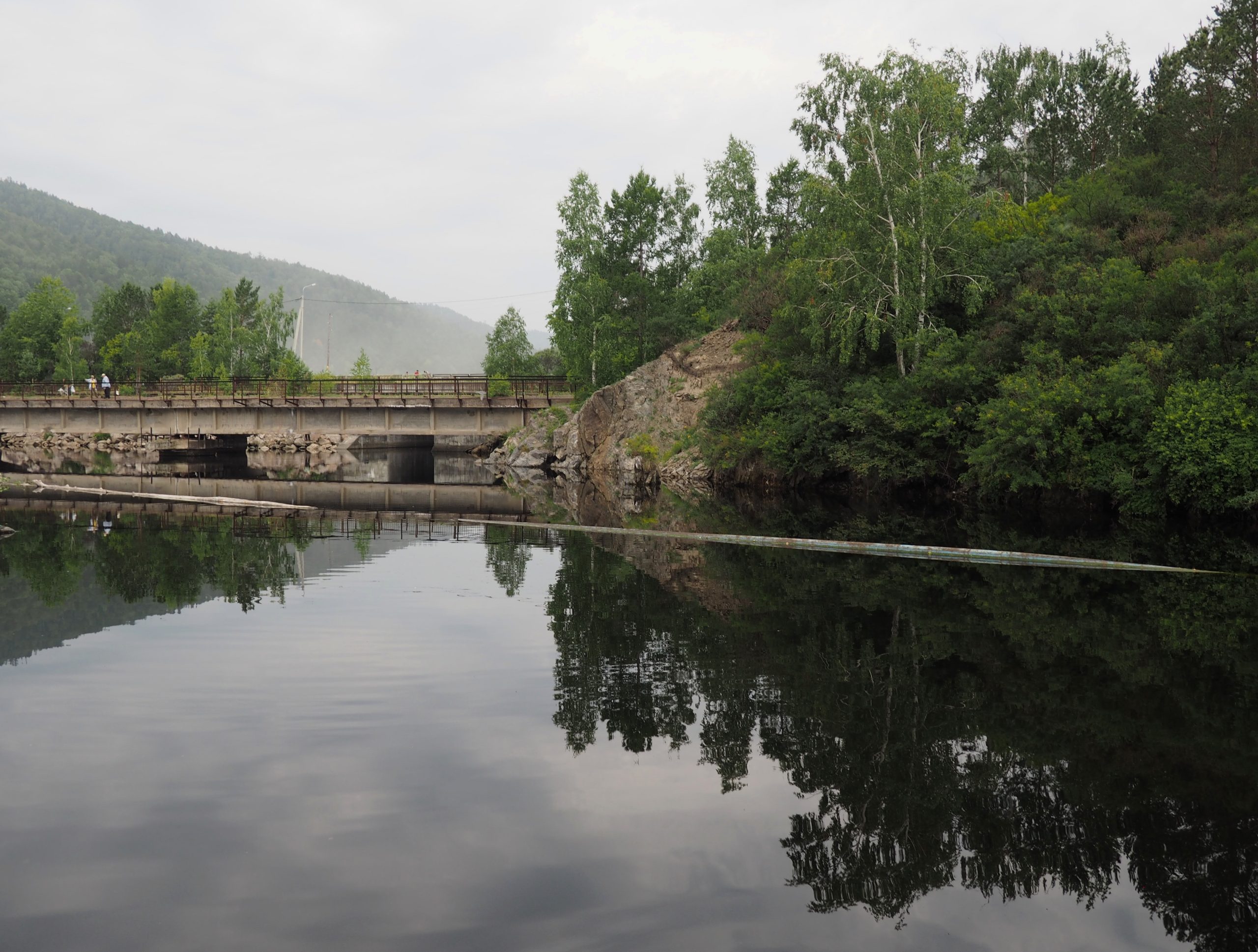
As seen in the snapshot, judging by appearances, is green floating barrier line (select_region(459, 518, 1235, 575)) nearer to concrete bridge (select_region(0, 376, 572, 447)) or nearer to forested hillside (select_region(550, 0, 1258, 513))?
forested hillside (select_region(550, 0, 1258, 513))

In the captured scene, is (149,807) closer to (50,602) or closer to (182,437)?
(50,602)

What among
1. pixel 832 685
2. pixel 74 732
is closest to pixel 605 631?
pixel 832 685

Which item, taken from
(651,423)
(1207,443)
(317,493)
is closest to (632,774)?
(1207,443)

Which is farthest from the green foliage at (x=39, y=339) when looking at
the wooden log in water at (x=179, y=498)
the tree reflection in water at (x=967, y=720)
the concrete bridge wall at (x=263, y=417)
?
the tree reflection in water at (x=967, y=720)

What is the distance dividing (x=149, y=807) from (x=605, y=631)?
674 cm

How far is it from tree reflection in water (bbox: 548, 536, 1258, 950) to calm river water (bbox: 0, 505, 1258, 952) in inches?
1.6

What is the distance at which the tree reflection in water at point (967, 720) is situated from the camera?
6.32m

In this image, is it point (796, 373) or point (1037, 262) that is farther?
point (796, 373)

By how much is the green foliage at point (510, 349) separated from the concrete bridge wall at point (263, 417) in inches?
1114

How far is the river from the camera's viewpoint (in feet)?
19.0

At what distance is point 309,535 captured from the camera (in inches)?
982

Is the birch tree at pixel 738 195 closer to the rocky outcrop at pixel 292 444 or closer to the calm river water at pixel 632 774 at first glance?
the rocky outcrop at pixel 292 444

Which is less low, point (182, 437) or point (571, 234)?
point (571, 234)

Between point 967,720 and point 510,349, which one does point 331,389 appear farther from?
point 967,720
